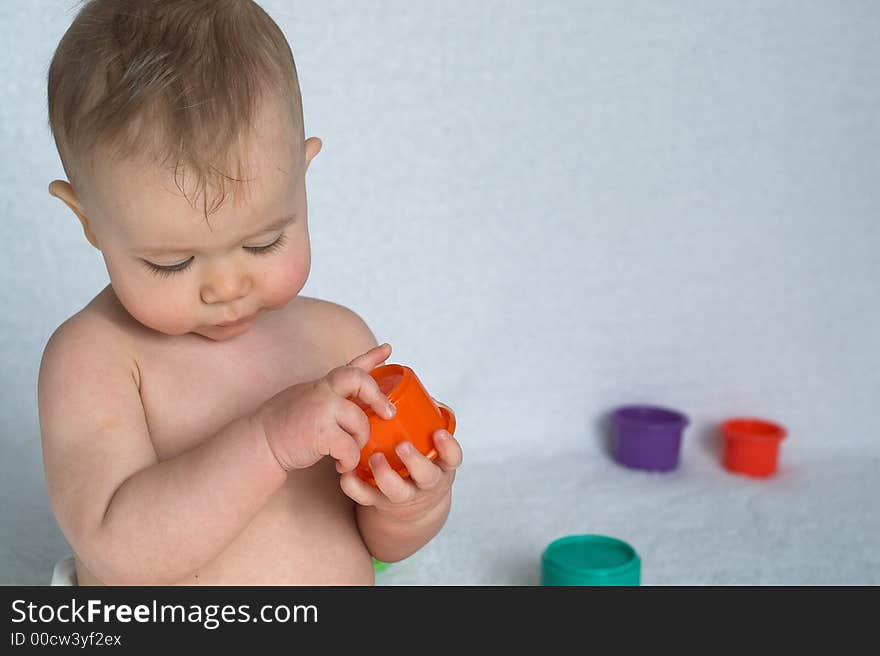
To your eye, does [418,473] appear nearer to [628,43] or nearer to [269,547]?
[269,547]

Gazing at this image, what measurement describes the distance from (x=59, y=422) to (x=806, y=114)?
132 cm

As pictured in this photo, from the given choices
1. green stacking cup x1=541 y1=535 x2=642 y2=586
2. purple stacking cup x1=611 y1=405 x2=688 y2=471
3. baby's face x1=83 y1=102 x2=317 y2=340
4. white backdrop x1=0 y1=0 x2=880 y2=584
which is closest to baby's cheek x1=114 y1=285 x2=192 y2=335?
baby's face x1=83 y1=102 x2=317 y2=340

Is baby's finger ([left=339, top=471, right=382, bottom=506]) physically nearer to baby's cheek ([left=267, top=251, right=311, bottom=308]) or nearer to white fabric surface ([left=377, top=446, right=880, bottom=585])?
baby's cheek ([left=267, top=251, right=311, bottom=308])

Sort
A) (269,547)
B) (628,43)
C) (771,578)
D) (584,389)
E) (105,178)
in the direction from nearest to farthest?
(105,178)
(269,547)
(771,578)
(628,43)
(584,389)

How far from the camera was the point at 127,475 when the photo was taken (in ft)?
2.91

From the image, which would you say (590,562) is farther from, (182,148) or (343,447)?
(182,148)

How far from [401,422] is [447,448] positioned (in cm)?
5

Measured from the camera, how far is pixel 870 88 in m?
1.78

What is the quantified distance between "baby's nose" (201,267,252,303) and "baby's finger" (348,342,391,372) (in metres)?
0.10

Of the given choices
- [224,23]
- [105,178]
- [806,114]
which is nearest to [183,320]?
[105,178]

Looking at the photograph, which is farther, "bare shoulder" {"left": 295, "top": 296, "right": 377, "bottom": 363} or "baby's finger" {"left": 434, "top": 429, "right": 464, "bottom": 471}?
"bare shoulder" {"left": 295, "top": 296, "right": 377, "bottom": 363}

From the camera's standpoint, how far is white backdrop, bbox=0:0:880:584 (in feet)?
5.33

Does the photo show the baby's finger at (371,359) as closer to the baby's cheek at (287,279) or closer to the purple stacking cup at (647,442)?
the baby's cheek at (287,279)

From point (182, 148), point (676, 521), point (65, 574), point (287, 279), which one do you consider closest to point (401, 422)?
point (287, 279)
